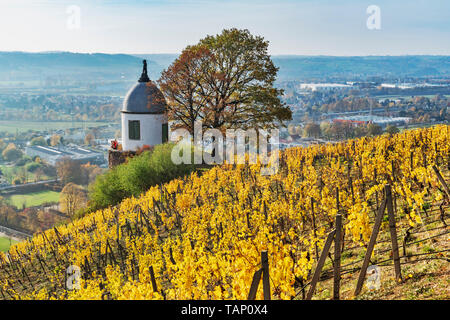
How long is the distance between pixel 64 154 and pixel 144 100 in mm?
62531

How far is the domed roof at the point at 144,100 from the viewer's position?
23.3 meters

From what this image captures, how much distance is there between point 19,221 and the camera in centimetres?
4775

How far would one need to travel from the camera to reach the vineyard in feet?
17.7

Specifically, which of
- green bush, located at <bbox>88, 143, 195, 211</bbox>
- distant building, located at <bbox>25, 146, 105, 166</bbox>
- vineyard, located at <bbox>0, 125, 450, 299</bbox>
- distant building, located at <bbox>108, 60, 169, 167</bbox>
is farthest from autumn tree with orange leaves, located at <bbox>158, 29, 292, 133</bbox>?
distant building, located at <bbox>25, 146, 105, 166</bbox>

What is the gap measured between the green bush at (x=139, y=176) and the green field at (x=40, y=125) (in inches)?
2910

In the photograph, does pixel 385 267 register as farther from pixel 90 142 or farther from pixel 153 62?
pixel 90 142

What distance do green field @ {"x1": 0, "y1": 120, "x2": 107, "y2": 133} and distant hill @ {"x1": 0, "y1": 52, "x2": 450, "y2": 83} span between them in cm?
2121

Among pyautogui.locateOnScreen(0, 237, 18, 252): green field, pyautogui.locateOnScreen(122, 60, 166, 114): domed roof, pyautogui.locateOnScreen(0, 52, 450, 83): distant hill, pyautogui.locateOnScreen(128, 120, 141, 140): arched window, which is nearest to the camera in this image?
pyautogui.locateOnScreen(122, 60, 166, 114): domed roof

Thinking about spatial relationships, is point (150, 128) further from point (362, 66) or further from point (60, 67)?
point (60, 67)

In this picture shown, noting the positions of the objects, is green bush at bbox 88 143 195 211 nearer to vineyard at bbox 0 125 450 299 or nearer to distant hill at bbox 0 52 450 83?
vineyard at bbox 0 125 450 299

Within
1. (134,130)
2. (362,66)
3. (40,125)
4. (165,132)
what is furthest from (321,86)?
(40,125)

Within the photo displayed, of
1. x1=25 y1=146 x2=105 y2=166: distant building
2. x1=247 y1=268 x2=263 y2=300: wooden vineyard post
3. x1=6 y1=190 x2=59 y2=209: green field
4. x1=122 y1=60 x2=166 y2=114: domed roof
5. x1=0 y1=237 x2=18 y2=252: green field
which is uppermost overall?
x1=122 y1=60 x2=166 y2=114: domed roof

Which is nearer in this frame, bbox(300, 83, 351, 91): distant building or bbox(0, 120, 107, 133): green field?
bbox(300, 83, 351, 91): distant building
